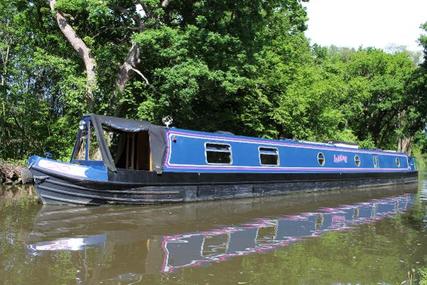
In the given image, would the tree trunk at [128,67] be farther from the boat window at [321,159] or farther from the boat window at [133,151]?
the boat window at [321,159]

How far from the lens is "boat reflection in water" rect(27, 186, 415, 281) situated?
23.3 ft

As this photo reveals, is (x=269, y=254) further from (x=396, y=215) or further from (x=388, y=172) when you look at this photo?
(x=388, y=172)

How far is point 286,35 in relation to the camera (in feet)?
81.1

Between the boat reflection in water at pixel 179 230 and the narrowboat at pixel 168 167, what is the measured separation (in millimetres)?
464

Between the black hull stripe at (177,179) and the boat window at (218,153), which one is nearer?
the black hull stripe at (177,179)

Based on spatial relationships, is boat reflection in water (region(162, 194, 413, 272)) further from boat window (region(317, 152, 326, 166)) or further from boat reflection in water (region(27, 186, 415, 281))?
boat window (region(317, 152, 326, 166))

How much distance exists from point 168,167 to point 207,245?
4.87 meters

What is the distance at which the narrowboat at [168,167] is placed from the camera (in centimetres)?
1152

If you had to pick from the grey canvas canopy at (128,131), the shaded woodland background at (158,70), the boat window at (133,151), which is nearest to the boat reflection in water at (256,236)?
the grey canvas canopy at (128,131)

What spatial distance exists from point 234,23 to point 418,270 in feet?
43.5

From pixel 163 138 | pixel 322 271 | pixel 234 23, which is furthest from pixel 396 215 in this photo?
pixel 234 23

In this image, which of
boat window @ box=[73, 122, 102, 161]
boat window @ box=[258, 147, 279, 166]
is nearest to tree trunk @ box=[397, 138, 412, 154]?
boat window @ box=[258, 147, 279, 166]

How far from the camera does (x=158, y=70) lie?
1684 cm

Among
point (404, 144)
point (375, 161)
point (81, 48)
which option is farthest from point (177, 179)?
point (404, 144)
